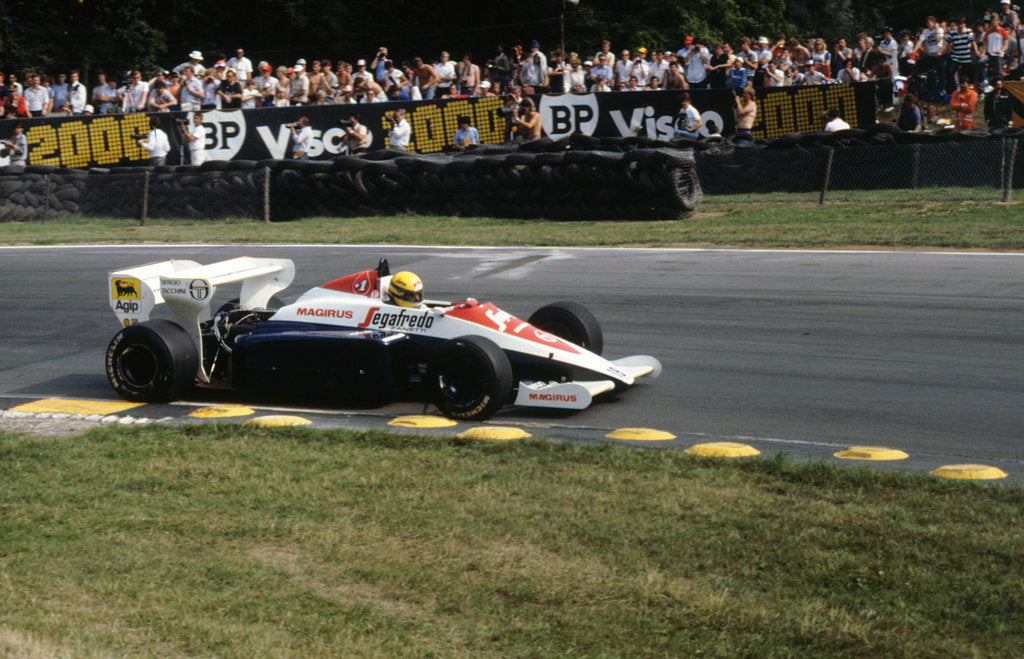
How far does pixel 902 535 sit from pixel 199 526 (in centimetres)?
356

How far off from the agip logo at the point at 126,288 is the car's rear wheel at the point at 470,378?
8.88 ft

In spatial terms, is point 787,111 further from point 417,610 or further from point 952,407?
point 417,610

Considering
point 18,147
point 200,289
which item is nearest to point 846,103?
point 200,289

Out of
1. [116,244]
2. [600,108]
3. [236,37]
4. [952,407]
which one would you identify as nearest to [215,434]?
[952,407]

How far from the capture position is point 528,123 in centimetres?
2066

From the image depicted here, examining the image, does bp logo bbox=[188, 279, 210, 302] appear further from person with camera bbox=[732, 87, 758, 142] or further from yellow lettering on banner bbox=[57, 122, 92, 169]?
yellow lettering on banner bbox=[57, 122, 92, 169]

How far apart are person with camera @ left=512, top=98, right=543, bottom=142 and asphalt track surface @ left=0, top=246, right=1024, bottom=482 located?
16.0 ft

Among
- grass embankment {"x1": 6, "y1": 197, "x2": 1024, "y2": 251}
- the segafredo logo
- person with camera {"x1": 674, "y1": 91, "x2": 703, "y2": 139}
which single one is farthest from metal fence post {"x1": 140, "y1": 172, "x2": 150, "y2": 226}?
the segafredo logo

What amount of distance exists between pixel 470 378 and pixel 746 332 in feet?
11.6

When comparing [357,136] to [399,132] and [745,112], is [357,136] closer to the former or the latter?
[399,132]

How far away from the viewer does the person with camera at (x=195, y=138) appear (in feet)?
73.7

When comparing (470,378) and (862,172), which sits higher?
(862,172)

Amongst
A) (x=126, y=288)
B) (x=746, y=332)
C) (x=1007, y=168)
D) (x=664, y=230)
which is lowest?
(x=746, y=332)

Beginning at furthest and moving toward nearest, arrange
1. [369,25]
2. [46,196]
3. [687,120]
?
[369,25] < [46,196] < [687,120]
